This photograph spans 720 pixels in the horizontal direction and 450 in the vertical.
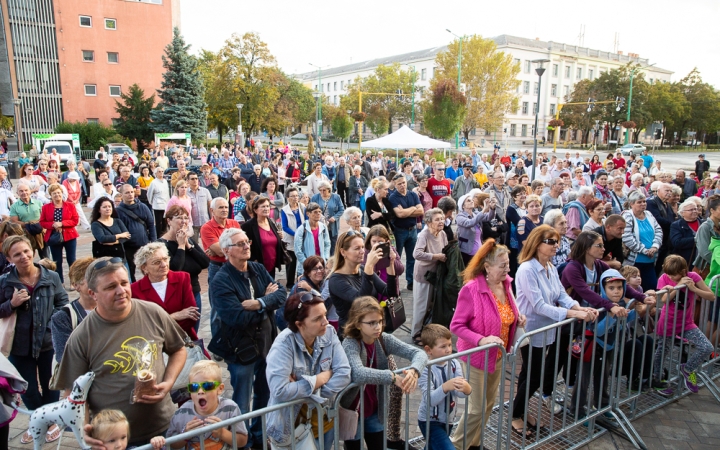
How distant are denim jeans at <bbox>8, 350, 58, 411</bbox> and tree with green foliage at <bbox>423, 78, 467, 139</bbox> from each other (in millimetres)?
32932

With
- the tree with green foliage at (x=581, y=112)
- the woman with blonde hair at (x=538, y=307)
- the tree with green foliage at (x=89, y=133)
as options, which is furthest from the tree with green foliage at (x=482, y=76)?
the woman with blonde hair at (x=538, y=307)

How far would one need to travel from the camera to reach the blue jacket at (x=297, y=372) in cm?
279

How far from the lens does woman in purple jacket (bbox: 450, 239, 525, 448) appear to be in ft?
12.2

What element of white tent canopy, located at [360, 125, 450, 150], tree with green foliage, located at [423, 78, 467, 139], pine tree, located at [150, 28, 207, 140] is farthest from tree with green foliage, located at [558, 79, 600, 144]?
white tent canopy, located at [360, 125, 450, 150]

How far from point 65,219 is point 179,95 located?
35.8 meters

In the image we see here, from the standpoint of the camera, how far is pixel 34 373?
13.1ft

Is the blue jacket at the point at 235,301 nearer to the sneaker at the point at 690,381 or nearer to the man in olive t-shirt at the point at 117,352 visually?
the man in olive t-shirt at the point at 117,352

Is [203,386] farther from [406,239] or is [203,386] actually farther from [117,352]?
[406,239]

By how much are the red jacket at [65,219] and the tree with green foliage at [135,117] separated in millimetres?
36127

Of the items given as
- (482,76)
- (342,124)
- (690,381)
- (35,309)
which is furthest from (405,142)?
(342,124)

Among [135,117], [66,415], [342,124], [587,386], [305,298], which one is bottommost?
[587,386]

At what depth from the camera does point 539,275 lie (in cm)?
423

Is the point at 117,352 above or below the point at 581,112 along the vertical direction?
below

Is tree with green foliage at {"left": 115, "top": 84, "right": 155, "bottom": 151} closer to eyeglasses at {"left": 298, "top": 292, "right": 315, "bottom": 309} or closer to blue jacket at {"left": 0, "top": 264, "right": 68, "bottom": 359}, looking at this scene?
blue jacket at {"left": 0, "top": 264, "right": 68, "bottom": 359}
